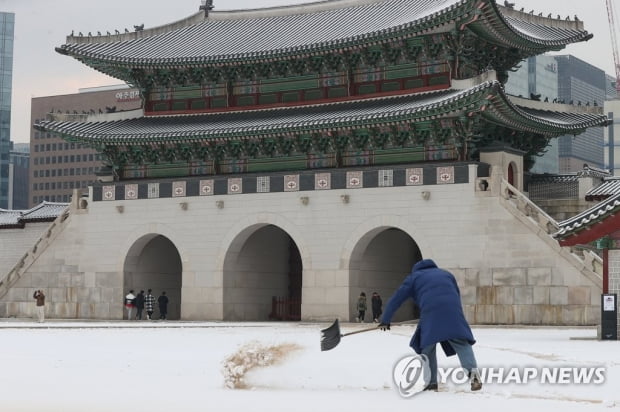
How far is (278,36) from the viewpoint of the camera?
2053 inches

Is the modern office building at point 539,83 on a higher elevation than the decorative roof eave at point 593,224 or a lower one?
higher

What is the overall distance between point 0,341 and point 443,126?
2056cm

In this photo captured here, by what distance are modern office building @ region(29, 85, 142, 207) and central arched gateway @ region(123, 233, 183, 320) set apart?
95116 mm

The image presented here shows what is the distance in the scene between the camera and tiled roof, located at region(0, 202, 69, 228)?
201ft

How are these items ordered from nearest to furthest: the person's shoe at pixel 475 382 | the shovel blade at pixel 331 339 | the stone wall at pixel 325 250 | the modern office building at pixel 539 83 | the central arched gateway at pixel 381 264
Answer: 1. the person's shoe at pixel 475 382
2. the shovel blade at pixel 331 339
3. the stone wall at pixel 325 250
4. the central arched gateway at pixel 381 264
5. the modern office building at pixel 539 83

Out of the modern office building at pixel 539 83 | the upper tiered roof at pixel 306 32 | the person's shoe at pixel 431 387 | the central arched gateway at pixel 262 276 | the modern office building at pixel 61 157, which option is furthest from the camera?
the modern office building at pixel 539 83

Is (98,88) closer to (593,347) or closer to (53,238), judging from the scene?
(53,238)

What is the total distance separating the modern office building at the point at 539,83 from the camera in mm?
155762

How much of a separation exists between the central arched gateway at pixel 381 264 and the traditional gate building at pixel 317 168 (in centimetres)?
10

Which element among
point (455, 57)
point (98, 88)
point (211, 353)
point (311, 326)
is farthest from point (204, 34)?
point (98, 88)

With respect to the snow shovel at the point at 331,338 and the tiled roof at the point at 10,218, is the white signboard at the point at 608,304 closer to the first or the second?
the snow shovel at the point at 331,338

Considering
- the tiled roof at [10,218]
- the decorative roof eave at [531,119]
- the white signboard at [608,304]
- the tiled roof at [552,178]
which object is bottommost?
the white signboard at [608,304]

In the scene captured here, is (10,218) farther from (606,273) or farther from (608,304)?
(608,304)

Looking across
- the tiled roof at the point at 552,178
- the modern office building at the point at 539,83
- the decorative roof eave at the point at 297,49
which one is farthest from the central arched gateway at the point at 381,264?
the modern office building at the point at 539,83
